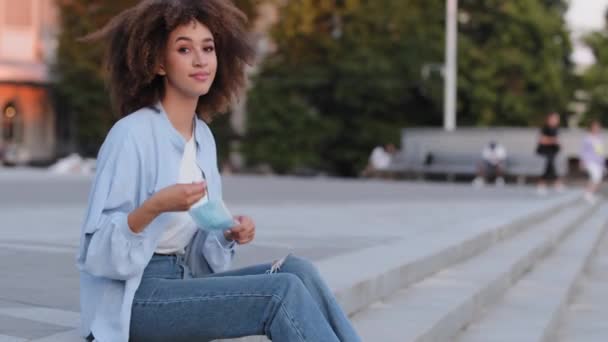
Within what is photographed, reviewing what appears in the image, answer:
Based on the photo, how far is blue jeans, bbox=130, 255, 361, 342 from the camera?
3.47m

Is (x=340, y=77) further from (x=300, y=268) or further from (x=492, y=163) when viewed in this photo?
(x=300, y=268)

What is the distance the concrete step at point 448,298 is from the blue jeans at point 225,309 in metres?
1.52

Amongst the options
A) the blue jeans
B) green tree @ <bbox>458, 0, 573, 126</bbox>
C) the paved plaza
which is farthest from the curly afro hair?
green tree @ <bbox>458, 0, 573, 126</bbox>

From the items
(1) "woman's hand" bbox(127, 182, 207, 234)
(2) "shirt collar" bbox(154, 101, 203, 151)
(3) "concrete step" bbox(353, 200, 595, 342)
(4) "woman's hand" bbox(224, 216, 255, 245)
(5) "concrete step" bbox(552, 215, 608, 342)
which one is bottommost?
(5) "concrete step" bbox(552, 215, 608, 342)

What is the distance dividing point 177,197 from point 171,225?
0.50 metres

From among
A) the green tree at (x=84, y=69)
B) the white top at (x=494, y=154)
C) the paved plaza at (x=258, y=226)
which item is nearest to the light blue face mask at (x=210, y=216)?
the paved plaza at (x=258, y=226)

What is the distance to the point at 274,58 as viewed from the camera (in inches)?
1727

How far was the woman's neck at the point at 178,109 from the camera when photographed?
3.79 meters

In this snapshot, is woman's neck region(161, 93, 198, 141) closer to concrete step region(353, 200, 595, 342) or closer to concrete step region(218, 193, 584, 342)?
concrete step region(218, 193, 584, 342)

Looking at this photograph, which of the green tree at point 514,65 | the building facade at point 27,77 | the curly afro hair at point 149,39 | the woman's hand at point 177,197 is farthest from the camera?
the building facade at point 27,77

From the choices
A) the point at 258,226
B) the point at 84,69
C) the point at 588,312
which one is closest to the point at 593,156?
the point at 258,226

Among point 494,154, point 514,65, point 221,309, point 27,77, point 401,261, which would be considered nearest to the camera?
point 221,309

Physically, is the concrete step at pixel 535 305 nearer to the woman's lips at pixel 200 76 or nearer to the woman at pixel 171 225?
the woman at pixel 171 225

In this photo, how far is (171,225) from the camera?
371cm
